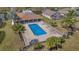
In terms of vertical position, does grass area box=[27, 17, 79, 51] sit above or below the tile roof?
below

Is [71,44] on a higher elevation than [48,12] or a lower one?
lower

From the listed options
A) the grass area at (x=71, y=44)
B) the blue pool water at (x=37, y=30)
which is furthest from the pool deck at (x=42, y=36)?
the grass area at (x=71, y=44)

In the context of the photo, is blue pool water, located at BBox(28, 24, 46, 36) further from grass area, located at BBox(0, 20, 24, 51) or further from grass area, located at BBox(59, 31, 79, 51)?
grass area, located at BBox(59, 31, 79, 51)

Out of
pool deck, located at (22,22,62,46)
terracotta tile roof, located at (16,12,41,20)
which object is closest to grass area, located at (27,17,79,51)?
pool deck, located at (22,22,62,46)

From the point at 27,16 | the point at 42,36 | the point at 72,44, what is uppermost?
the point at 27,16

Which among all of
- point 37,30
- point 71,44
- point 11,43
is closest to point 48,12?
point 37,30

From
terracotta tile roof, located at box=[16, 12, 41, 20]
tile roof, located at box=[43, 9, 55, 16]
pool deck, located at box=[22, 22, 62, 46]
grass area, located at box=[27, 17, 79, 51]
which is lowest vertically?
grass area, located at box=[27, 17, 79, 51]

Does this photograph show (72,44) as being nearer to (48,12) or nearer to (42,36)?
(42,36)

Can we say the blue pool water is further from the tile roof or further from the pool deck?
the tile roof

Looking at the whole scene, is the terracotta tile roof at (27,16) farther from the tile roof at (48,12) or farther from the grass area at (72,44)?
the grass area at (72,44)

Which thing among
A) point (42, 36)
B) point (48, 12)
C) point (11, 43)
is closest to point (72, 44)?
point (42, 36)
